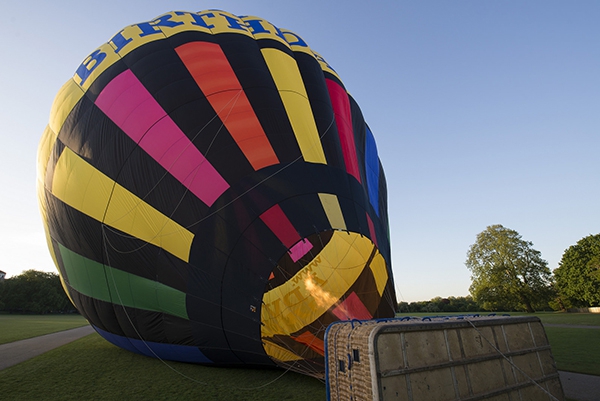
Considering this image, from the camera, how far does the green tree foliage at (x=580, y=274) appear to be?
86.8ft

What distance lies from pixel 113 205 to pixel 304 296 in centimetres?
310

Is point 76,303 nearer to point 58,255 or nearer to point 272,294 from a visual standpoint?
point 58,255

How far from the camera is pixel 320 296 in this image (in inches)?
163

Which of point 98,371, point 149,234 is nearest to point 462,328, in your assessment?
point 149,234

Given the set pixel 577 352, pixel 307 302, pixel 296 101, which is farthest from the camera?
pixel 577 352

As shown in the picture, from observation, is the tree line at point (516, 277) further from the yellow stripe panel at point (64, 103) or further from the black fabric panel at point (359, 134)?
the yellow stripe panel at point (64, 103)

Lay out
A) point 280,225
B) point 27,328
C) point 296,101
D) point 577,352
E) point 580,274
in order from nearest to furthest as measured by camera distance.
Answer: point 280,225 → point 296,101 → point 577,352 → point 27,328 → point 580,274

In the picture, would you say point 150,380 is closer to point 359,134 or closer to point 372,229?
point 372,229

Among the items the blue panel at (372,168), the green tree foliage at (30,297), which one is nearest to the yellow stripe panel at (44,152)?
the blue panel at (372,168)

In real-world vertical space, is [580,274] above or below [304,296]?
above

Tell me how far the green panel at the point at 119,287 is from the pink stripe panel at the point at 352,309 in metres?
2.06

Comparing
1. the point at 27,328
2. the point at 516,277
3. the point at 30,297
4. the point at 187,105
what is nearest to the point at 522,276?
the point at 516,277

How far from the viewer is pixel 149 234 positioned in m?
4.64

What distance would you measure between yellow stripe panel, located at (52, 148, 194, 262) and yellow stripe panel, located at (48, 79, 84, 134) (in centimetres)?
Result: 75
